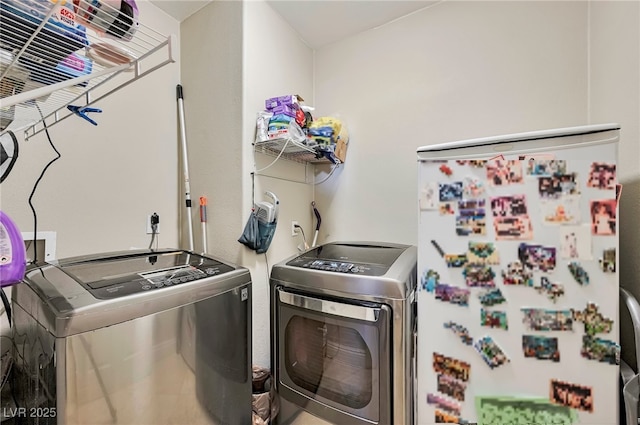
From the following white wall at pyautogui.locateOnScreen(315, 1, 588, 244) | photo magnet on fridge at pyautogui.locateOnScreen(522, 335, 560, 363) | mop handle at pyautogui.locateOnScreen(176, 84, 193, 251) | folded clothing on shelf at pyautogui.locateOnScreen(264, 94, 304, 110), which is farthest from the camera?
mop handle at pyautogui.locateOnScreen(176, 84, 193, 251)

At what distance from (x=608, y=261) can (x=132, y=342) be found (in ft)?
4.65

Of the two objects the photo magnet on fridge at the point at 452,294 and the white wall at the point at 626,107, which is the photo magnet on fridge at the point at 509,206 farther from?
the white wall at the point at 626,107

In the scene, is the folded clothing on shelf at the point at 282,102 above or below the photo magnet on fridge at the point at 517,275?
above

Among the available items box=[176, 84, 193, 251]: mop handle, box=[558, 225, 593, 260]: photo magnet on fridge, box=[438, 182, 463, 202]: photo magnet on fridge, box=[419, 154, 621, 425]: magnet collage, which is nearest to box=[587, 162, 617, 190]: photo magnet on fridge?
box=[419, 154, 621, 425]: magnet collage

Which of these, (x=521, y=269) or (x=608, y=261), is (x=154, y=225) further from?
(x=608, y=261)

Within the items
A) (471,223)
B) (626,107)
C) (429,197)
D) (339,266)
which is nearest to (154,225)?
(339,266)

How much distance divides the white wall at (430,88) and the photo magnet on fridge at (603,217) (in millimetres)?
813

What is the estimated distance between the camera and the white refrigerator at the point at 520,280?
0.81 meters

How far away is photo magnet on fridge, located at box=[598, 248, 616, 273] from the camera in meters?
0.80

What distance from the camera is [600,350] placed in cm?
81

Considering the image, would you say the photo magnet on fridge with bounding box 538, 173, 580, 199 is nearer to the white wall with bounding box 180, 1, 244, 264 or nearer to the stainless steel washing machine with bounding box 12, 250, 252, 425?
the stainless steel washing machine with bounding box 12, 250, 252, 425

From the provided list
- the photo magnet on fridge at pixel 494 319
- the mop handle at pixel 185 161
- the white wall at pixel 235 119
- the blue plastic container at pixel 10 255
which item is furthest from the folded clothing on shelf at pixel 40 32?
the photo magnet on fridge at pixel 494 319

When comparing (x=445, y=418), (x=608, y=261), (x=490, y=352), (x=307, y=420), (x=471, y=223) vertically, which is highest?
(x=471, y=223)

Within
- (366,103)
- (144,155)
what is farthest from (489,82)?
(144,155)
